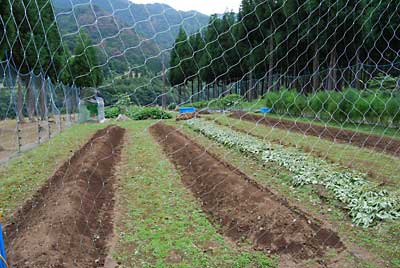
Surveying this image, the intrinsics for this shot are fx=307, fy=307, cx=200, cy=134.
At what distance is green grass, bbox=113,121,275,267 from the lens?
8.77 feet

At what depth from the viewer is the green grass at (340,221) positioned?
2.50 metres

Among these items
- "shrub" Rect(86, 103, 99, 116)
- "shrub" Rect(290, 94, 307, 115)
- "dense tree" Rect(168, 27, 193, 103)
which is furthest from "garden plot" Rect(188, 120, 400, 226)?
"shrub" Rect(86, 103, 99, 116)

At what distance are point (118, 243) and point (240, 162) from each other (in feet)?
11.0

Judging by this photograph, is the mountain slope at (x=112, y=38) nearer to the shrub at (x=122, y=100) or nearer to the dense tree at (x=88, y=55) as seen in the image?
the dense tree at (x=88, y=55)

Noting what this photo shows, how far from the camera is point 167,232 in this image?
320cm

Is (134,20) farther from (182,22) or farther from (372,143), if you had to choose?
(372,143)

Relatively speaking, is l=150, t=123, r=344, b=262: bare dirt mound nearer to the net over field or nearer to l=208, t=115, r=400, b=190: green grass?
the net over field

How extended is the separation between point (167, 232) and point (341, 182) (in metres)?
2.34

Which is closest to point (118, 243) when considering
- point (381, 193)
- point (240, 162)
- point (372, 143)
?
point (381, 193)

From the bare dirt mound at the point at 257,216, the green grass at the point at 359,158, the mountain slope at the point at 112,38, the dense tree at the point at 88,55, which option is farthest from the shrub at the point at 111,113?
the mountain slope at the point at 112,38

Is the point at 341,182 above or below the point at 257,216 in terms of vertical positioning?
above

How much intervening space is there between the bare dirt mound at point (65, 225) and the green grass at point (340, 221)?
2216 millimetres

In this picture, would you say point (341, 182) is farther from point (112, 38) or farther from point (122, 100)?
point (112, 38)

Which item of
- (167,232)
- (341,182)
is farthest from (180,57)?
(341,182)
